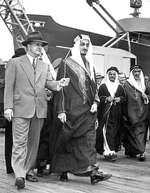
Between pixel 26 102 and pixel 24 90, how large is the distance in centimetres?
14

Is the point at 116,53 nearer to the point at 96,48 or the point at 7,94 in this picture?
the point at 96,48

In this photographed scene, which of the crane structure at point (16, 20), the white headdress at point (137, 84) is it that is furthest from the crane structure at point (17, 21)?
the white headdress at point (137, 84)

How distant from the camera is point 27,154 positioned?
5340 millimetres

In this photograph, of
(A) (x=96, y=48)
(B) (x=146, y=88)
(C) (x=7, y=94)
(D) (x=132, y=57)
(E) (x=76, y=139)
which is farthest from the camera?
(D) (x=132, y=57)

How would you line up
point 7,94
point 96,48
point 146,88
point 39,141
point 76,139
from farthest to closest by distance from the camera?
point 96,48
point 146,88
point 39,141
point 76,139
point 7,94

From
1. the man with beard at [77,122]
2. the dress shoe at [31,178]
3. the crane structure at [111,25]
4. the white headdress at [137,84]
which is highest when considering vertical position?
the crane structure at [111,25]

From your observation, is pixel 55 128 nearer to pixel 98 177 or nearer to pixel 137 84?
pixel 98 177

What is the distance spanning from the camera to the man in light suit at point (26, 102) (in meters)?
4.98

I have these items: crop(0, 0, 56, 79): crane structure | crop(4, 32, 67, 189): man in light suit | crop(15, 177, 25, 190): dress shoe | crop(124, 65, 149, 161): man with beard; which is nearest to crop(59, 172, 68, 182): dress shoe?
crop(4, 32, 67, 189): man in light suit

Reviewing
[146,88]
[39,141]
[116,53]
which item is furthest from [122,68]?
[39,141]

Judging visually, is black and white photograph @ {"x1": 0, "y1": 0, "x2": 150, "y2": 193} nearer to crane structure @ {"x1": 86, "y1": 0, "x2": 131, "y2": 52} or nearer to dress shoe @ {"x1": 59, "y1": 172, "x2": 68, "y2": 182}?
dress shoe @ {"x1": 59, "y1": 172, "x2": 68, "y2": 182}

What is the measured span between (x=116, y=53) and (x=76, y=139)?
14.0m

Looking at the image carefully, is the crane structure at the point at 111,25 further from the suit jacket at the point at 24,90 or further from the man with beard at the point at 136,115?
the suit jacket at the point at 24,90

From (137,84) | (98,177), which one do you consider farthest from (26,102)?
(137,84)
